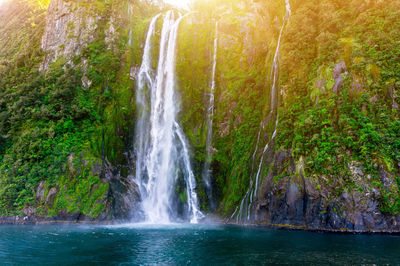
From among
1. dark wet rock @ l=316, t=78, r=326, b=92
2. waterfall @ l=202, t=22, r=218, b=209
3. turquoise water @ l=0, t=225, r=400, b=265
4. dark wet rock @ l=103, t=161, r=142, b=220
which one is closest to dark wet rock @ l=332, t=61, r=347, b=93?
dark wet rock @ l=316, t=78, r=326, b=92

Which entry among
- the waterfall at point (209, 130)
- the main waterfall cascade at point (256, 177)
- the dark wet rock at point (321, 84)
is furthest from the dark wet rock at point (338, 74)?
the waterfall at point (209, 130)

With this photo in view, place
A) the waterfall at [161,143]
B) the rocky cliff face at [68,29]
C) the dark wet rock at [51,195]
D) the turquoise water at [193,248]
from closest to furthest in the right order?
the turquoise water at [193,248], the dark wet rock at [51,195], the waterfall at [161,143], the rocky cliff face at [68,29]

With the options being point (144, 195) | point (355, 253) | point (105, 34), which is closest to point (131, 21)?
point (105, 34)

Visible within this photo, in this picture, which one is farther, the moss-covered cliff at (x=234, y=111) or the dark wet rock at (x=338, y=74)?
the dark wet rock at (x=338, y=74)

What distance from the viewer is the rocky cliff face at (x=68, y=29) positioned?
91.6 ft

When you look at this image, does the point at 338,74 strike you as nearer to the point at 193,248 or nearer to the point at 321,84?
the point at 321,84

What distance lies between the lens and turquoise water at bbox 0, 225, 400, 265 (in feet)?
33.3

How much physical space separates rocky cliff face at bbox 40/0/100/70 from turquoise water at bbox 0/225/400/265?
725 inches

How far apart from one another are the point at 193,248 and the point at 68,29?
2617 cm

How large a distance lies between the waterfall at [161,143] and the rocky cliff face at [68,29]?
6.42 m

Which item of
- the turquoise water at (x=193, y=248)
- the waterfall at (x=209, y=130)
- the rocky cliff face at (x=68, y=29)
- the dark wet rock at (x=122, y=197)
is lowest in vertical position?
the turquoise water at (x=193, y=248)

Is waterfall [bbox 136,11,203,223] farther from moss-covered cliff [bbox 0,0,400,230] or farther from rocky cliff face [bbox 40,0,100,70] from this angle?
rocky cliff face [bbox 40,0,100,70]

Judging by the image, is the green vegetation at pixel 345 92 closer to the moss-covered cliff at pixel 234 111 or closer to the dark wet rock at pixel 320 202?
the moss-covered cliff at pixel 234 111

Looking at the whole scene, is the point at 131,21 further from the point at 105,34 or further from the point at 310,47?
the point at 310,47
